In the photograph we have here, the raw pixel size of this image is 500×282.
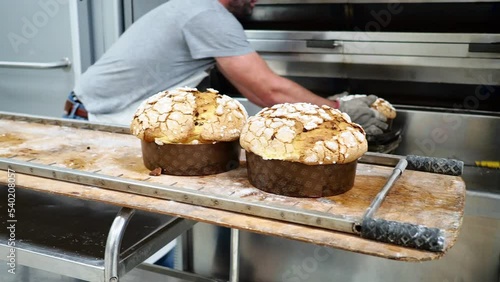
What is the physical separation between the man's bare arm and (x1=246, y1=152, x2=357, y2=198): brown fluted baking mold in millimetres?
878

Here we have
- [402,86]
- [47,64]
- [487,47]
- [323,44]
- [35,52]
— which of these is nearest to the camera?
[487,47]

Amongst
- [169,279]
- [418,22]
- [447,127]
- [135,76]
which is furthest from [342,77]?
[169,279]

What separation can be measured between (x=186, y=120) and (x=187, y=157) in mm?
75

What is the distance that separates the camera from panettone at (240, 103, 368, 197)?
89 cm

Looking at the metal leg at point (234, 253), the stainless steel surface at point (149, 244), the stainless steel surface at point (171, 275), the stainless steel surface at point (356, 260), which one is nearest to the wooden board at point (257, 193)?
the stainless steel surface at point (149, 244)

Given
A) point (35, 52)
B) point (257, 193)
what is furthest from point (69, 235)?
point (35, 52)

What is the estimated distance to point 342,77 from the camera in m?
2.05

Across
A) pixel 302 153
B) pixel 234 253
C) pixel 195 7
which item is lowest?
pixel 234 253

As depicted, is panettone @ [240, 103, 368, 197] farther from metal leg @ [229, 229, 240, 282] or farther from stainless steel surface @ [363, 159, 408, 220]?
metal leg @ [229, 229, 240, 282]

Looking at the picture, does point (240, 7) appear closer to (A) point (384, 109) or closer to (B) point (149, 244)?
(A) point (384, 109)

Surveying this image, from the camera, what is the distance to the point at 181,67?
1.85m

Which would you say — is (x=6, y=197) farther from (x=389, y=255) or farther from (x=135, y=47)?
(x=389, y=255)

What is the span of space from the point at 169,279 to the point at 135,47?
847 mm

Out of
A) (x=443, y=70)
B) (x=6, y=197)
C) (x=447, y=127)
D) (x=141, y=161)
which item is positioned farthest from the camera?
(x=443, y=70)
